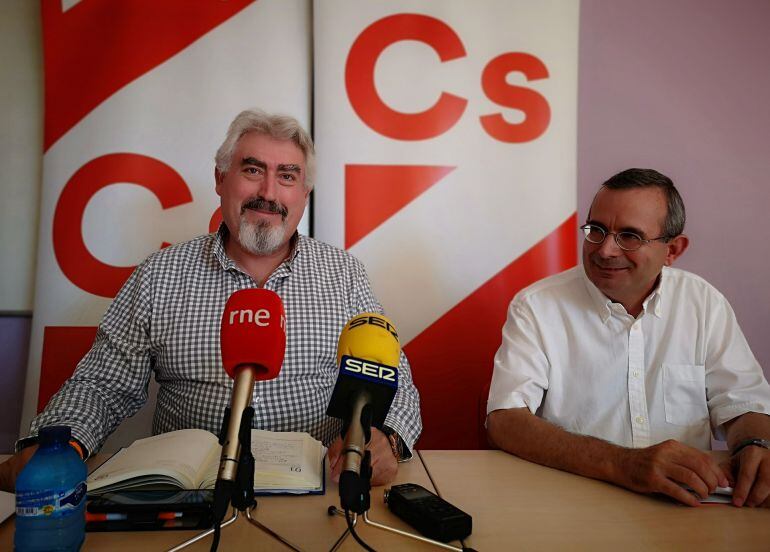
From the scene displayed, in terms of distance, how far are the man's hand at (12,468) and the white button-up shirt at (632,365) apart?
1.10m

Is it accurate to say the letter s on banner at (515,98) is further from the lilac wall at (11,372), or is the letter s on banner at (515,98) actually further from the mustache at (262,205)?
the lilac wall at (11,372)

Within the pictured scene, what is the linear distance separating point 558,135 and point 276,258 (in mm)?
1322

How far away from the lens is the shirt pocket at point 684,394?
1.57m

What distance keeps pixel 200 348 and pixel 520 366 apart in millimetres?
952

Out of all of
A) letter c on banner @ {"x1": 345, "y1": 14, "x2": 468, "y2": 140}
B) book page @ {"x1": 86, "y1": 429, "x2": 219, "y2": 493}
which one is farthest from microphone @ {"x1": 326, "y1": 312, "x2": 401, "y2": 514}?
letter c on banner @ {"x1": 345, "y1": 14, "x2": 468, "y2": 140}

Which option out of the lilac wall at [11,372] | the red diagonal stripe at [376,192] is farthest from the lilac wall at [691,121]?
the lilac wall at [11,372]

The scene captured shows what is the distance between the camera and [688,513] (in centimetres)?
98

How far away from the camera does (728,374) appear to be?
1533 mm

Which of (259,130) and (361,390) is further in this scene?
(259,130)

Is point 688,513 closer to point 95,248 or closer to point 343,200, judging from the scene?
point 343,200

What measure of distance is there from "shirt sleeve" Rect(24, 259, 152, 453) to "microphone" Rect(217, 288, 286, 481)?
0.77 meters

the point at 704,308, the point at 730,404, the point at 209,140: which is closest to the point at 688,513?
the point at 730,404

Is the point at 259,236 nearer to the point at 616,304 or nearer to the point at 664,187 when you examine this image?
the point at 616,304

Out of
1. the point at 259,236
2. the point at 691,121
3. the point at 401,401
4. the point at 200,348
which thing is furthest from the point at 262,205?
the point at 691,121
